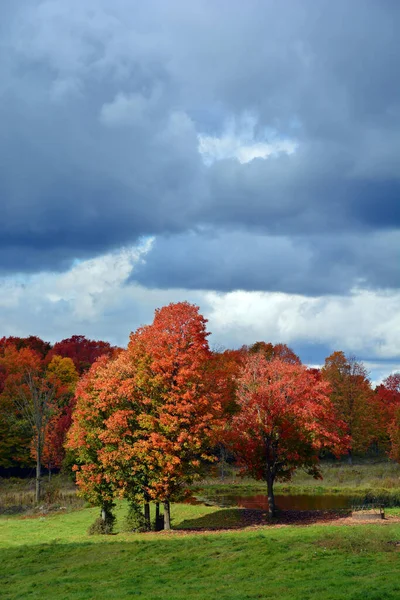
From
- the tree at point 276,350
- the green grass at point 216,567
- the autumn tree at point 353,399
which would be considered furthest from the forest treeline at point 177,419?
the tree at point 276,350

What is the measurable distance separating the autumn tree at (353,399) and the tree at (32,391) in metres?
40.0

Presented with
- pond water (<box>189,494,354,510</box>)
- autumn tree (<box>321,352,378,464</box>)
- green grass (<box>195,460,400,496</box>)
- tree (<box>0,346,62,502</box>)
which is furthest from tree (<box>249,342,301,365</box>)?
pond water (<box>189,494,354,510</box>)

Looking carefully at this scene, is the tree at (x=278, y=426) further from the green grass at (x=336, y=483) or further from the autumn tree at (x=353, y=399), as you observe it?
the autumn tree at (x=353, y=399)

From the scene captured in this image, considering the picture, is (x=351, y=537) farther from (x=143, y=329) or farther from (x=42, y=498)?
(x=42, y=498)

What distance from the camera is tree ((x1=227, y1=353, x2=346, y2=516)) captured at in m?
39.3

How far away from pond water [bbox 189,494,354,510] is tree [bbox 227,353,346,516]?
1235 centimetres

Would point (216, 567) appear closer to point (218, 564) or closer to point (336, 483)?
point (218, 564)

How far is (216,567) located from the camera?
23453 mm

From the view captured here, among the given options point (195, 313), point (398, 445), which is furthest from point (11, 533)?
point (398, 445)

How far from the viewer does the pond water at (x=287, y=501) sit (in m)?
53.0

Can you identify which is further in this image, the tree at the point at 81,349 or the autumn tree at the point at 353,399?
the tree at the point at 81,349

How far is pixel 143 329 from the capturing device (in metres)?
39.5

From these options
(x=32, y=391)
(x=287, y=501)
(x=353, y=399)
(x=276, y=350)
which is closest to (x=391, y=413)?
(x=353, y=399)

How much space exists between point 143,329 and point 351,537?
19.2 meters
